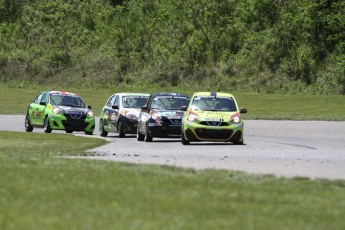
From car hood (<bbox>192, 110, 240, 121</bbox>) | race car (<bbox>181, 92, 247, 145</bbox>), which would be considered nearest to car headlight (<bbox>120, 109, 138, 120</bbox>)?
race car (<bbox>181, 92, 247, 145</bbox>)

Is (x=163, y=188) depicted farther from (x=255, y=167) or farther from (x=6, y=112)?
(x=6, y=112)

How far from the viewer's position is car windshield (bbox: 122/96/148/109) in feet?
109

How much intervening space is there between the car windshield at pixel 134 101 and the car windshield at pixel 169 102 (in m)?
2.75

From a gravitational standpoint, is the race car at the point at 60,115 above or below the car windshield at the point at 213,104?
below

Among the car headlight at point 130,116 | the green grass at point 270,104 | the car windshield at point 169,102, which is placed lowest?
the green grass at point 270,104

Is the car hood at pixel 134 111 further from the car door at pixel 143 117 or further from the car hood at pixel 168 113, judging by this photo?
the car hood at pixel 168 113

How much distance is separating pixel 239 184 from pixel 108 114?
Answer: 2027 centimetres

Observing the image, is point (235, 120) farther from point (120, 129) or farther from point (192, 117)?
point (120, 129)

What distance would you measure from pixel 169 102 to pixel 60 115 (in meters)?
5.62

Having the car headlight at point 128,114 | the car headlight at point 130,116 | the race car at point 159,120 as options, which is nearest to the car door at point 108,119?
the car headlight at point 128,114

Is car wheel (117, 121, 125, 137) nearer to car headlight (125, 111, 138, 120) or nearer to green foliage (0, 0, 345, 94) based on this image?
car headlight (125, 111, 138, 120)

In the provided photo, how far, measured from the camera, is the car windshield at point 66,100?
118 feet

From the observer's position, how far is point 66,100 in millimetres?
36094

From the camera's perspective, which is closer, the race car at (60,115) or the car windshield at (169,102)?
the car windshield at (169,102)
